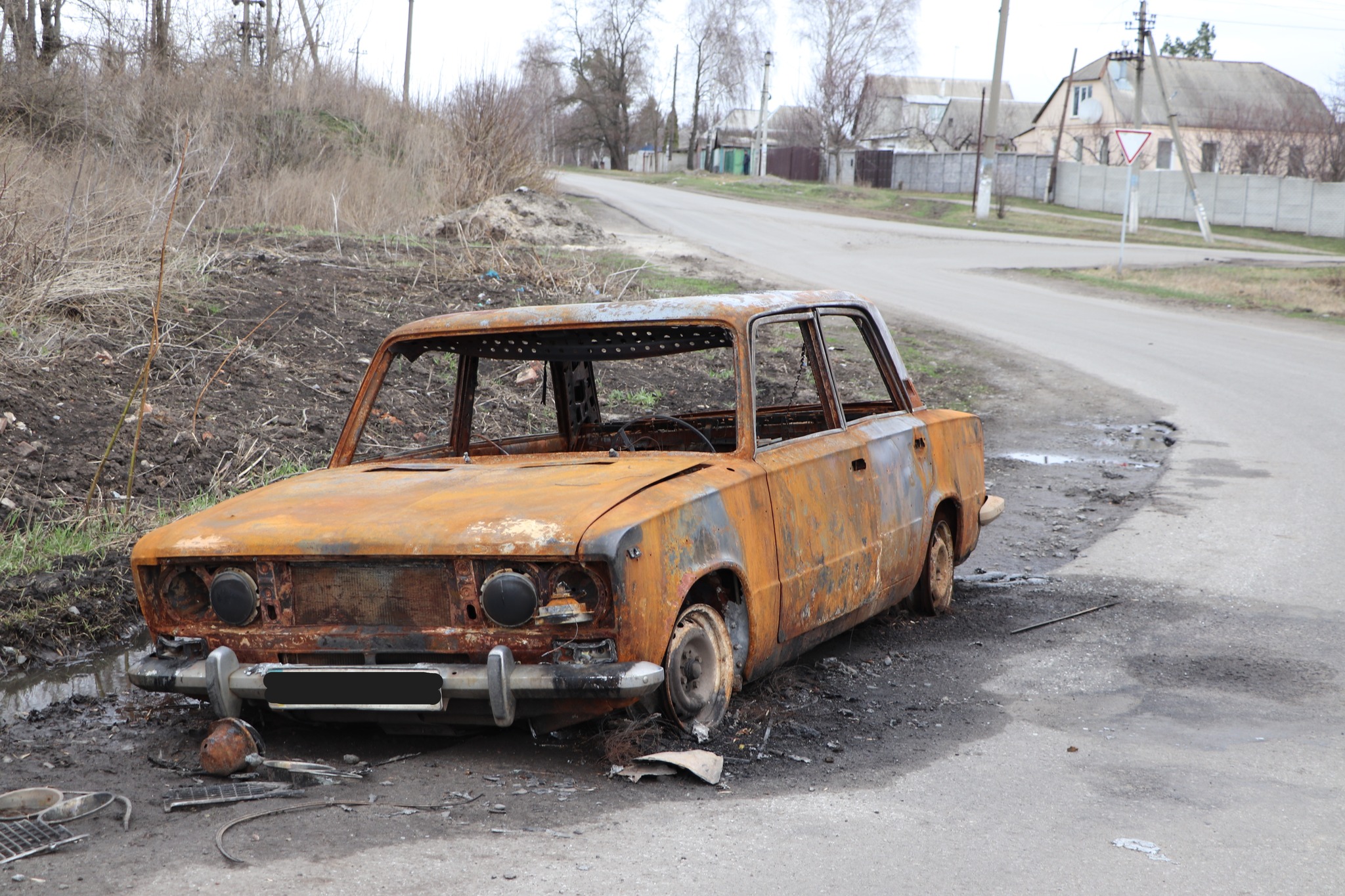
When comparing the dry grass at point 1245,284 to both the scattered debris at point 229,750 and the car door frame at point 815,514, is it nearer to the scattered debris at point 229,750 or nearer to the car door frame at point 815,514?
the car door frame at point 815,514

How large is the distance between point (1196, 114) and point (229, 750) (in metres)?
73.9

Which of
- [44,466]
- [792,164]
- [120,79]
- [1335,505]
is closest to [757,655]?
[44,466]

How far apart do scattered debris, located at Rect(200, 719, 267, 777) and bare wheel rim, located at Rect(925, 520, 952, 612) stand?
3095mm

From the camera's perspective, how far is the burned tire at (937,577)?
18.5ft

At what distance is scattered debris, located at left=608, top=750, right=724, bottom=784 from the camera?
12.0 ft

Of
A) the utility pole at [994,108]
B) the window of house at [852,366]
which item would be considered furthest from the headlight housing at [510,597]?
the utility pole at [994,108]

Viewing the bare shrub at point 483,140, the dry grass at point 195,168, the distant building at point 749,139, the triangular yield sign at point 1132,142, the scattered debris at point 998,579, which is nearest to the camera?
the scattered debris at point 998,579

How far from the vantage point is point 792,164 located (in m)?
71.9

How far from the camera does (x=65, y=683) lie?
16.6 ft

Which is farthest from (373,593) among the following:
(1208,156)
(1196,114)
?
(1196,114)

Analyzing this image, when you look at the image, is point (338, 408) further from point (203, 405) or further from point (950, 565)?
point (950, 565)

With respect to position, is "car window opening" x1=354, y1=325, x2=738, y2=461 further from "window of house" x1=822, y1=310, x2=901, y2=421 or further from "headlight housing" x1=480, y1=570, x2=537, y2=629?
"window of house" x1=822, y1=310, x2=901, y2=421

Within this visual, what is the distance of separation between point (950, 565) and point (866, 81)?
6949 centimetres

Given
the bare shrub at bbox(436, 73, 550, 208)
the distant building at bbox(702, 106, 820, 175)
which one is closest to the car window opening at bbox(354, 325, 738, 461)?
the bare shrub at bbox(436, 73, 550, 208)
